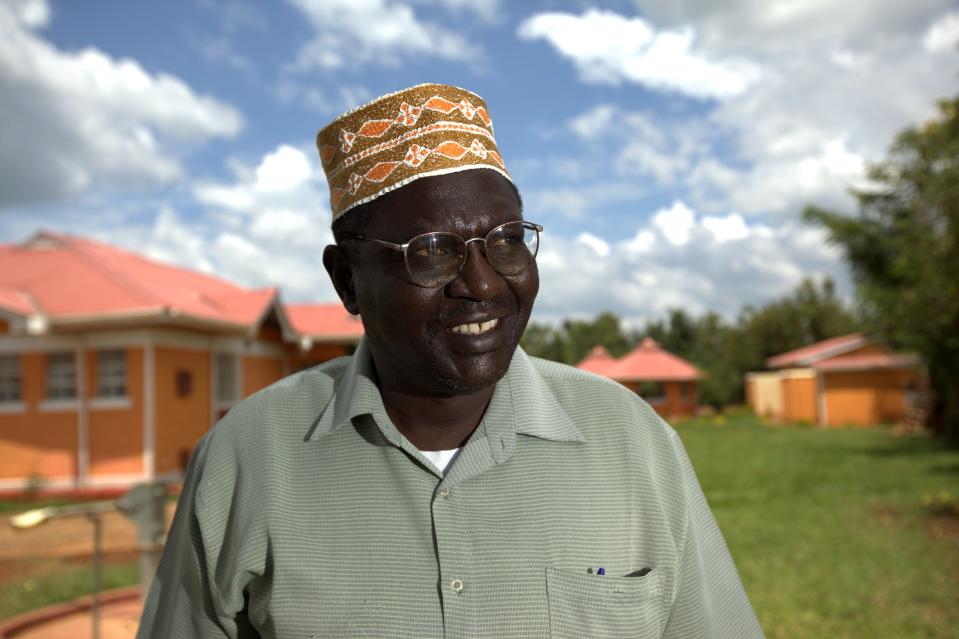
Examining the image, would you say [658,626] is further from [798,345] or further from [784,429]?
[798,345]

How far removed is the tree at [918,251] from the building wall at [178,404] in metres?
12.8

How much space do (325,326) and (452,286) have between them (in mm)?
16748

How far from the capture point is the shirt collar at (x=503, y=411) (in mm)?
1654

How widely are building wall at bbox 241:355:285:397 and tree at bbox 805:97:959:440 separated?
1287cm

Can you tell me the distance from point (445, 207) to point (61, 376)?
44.2 feet

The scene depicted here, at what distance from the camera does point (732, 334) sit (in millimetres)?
46156

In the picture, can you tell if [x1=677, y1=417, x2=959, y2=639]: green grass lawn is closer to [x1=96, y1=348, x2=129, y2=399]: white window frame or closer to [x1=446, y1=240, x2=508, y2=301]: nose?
[x1=446, y1=240, x2=508, y2=301]: nose

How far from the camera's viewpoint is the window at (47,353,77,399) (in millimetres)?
13211

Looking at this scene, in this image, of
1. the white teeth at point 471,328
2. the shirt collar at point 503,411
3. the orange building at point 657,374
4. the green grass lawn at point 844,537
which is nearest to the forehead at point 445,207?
the white teeth at point 471,328

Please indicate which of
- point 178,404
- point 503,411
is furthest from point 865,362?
point 503,411

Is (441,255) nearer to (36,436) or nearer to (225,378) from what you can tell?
(36,436)

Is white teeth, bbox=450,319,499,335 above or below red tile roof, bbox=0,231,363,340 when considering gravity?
below

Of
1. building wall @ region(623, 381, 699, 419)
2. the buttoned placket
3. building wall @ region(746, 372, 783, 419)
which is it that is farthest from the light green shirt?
building wall @ region(746, 372, 783, 419)

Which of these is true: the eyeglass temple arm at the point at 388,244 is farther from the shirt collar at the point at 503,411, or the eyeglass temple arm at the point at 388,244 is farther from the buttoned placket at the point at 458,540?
the buttoned placket at the point at 458,540
